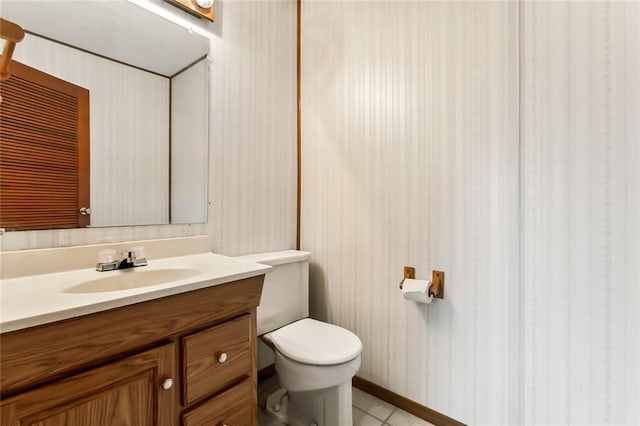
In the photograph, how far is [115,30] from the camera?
49.9 inches

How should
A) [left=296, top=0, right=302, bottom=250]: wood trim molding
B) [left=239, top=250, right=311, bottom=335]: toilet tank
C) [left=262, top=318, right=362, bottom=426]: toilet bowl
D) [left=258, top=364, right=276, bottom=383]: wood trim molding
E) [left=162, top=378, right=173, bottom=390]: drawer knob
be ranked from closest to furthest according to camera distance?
[left=162, top=378, right=173, bottom=390]: drawer knob
[left=262, top=318, right=362, bottom=426]: toilet bowl
[left=239, top=250, right=311, bottom=335]: toilet tank
[left=258, top=364, right=276, bottom=383]: wood trim molding
[left=296, top=0, right=302, bottom=250]: wood trim molding

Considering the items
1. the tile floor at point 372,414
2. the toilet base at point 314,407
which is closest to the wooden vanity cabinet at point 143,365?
the toilet base at point 314,407

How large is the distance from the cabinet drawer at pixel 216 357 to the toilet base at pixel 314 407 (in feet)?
1.53

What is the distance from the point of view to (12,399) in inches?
25.6

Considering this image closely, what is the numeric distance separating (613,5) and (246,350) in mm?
1792

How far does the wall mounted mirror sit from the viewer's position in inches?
44.7

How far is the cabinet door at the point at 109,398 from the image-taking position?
2.23 feet

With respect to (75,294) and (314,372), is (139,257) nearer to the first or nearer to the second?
(75,294)

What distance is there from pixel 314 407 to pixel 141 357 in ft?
2.98

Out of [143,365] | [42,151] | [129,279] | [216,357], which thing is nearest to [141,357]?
[143,365]

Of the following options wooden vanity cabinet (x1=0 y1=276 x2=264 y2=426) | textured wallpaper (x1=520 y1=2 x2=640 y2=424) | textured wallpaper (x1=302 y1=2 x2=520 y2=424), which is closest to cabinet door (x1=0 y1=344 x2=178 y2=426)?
wooden vanity cabinet (x1=0 y1=276 x2=264 y2=426)

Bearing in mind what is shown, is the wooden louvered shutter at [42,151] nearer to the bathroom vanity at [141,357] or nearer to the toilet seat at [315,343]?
the bathroom vanity at [141,357]

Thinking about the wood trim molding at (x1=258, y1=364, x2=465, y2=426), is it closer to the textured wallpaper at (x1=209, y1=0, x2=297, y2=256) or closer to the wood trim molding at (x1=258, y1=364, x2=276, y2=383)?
the wood trim molding at (x1=258, y1=364, x2=276, y2=383)

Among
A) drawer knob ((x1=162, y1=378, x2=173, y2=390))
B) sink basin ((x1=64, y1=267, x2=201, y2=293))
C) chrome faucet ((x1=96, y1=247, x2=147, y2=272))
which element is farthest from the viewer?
chrome faucet ((x1=96, y1=247, x2=147, y2=272))
